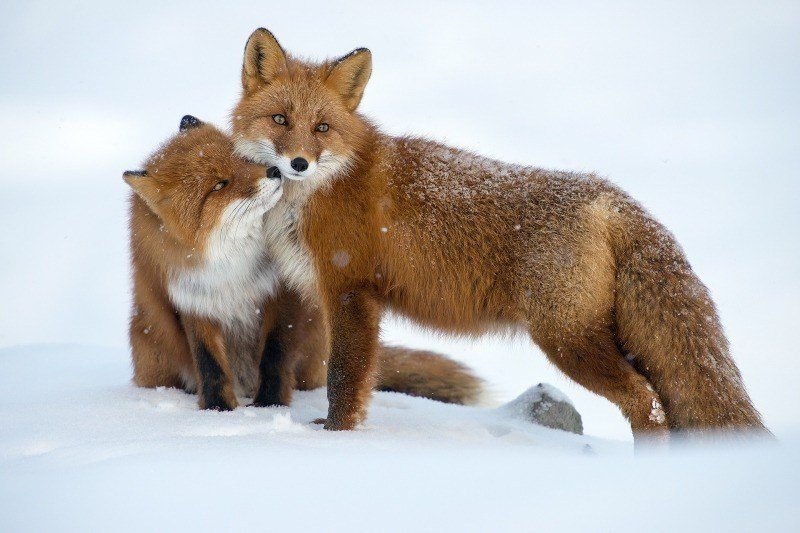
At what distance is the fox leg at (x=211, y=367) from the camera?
13.0 ft

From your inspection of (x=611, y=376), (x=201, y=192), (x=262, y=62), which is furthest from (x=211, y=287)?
(x=611, y=376)

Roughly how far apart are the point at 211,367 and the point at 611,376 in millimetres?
2196

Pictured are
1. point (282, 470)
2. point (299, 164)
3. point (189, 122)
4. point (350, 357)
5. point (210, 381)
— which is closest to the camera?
point (282, 470)

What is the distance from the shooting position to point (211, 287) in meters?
4.05

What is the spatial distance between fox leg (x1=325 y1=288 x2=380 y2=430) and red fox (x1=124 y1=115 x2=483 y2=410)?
37 cm

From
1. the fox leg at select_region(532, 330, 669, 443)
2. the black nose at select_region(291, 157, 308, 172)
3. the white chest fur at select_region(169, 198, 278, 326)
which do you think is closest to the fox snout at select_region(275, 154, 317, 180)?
the black nose at select_region(291, 157, 308, 172)

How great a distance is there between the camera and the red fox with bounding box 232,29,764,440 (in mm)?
3238

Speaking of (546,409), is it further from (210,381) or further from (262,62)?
(262,62)

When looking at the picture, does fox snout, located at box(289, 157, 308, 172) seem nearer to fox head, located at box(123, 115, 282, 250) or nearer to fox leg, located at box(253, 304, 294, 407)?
fox head, located at box(123, 115, 282, 250)

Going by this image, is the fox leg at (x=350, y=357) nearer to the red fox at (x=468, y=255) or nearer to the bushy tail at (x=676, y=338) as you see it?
the red fox at (x=468, y=255)

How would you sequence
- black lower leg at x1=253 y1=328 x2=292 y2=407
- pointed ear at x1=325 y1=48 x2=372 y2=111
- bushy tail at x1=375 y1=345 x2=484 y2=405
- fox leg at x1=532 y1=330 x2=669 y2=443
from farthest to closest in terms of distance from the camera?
bushy tail at x1=375 y1=345 x2=484 y2=405 < black lower leg at x1=253 y1=328 x2=292 y2=407 < pointed ear at x1=325 y1=48 x2=372 y2=111 < fox leg at x1=532 y1=330 x2=669 y2=443

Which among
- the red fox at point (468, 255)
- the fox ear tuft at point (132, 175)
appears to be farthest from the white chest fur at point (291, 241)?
the fox ear tuft at point (132, 175)

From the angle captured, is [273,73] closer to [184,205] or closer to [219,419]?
[184,205]

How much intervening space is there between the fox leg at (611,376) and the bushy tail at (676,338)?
0.09m
